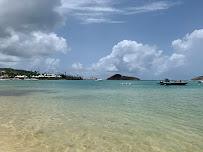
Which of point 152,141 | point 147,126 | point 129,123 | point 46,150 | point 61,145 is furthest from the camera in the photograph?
point 129,123

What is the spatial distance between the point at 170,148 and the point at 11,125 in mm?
10568

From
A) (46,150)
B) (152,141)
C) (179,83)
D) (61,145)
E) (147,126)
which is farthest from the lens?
(179,83)

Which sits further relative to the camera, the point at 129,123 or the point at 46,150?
the point at 129,123

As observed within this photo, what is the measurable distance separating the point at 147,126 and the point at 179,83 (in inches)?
4162

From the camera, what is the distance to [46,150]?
7.95 m

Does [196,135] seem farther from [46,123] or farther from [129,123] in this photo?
[46,123]

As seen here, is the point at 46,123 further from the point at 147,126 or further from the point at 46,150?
the point at 147,126

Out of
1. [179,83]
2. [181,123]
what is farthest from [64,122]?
[179,83]

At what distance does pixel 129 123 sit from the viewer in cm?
1296

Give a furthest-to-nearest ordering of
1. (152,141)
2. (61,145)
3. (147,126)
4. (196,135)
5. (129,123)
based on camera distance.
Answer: (129,123), (147,126), (196,135), (152,141), (61,145)

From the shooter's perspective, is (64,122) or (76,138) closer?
(76,138)

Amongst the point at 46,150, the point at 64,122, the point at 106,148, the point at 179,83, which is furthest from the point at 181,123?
the point at 179,83

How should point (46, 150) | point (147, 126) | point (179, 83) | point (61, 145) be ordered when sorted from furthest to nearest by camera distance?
1. point (179, 83)
2. point (147, 126)
3. point (61, 145)
4. point (46, 150)

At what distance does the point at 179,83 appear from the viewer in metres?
108
